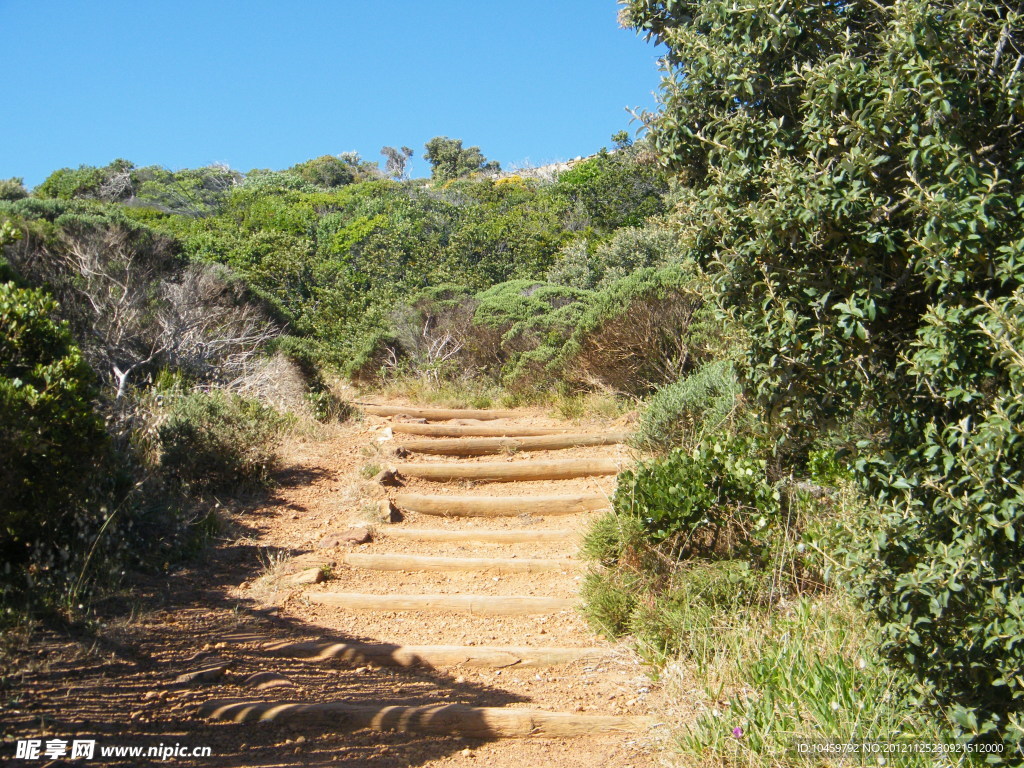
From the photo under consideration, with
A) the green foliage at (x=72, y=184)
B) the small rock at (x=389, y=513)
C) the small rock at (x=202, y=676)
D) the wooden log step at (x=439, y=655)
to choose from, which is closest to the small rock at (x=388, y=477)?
the small rock at (x=389, y=513)

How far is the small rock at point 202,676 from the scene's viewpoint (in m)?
3.96

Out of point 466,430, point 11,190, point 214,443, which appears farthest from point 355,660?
point 11,190

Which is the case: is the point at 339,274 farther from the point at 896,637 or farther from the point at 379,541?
the point at 896,637

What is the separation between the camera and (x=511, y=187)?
93.6ft

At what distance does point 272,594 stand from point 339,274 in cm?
1308

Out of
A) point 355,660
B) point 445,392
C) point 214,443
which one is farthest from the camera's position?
point 445,392

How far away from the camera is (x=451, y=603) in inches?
218

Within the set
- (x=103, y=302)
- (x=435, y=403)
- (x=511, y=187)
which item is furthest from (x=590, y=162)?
(x=103, y=302)

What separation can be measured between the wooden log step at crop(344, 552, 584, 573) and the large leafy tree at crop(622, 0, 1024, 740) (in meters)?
3.07

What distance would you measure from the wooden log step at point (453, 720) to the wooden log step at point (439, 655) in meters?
→ 0.74

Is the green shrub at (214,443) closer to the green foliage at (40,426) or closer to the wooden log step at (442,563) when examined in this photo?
the wooden log step at (442,563)

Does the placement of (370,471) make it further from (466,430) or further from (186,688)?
(186,688)

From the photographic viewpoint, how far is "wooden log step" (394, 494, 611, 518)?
23.2ft

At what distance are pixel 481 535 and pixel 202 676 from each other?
297cm
